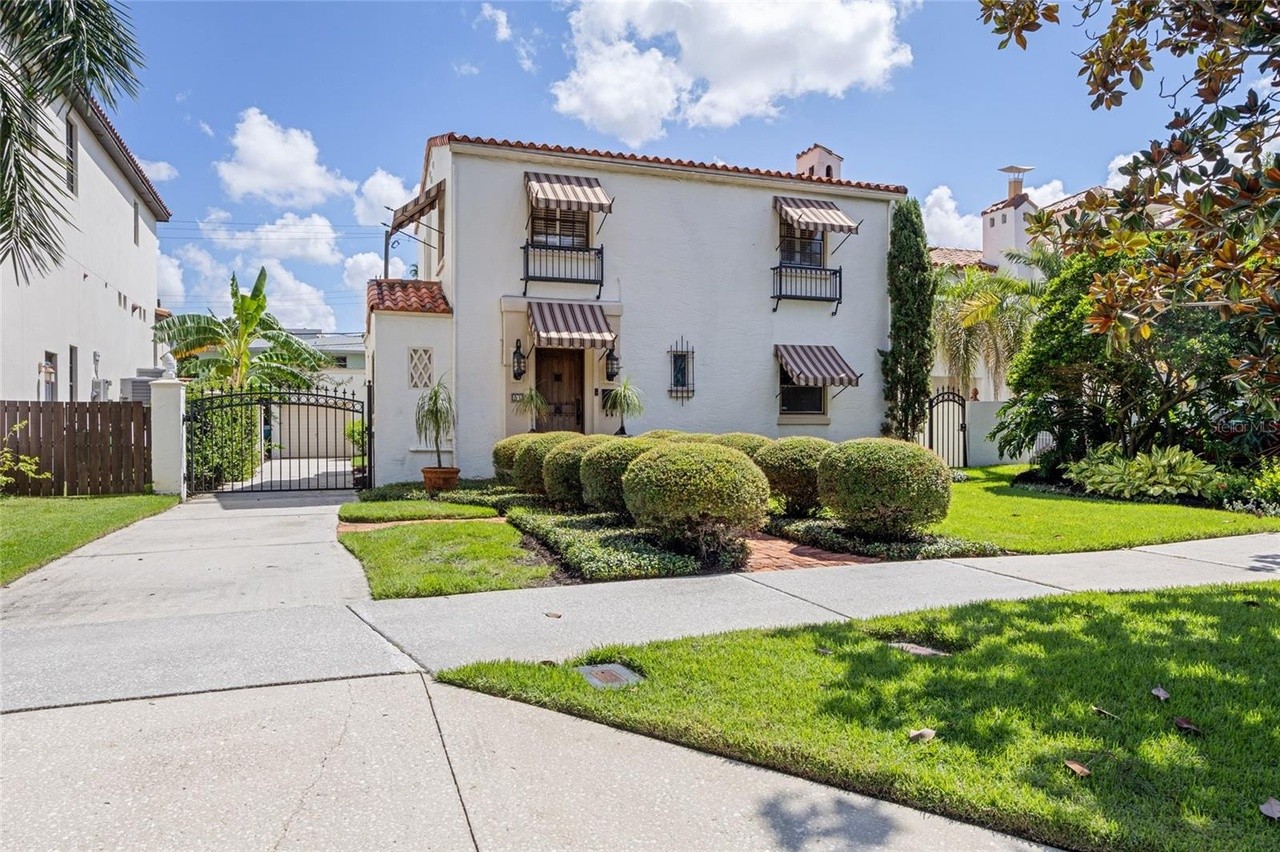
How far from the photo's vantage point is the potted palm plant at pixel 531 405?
607 inches

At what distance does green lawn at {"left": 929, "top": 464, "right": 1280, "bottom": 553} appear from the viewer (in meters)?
9.10

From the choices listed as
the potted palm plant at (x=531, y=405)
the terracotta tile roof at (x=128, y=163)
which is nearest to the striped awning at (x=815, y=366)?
the potted palm plant at (x=531, y=405)

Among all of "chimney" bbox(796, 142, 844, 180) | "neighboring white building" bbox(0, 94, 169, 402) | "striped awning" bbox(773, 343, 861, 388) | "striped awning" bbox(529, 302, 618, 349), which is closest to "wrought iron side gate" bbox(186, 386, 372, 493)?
"neighboring white building" bbox(0, 94, 169, 402)

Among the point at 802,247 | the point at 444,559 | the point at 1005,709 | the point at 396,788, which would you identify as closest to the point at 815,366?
the point at 802,247

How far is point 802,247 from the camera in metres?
18.3

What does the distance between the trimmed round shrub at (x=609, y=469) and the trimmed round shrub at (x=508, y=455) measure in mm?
3135

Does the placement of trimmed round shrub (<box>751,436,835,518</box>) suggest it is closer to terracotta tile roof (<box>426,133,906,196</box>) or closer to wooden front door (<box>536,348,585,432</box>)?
wooden front door (<box>536,348,585,432</box>)

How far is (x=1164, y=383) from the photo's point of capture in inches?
559

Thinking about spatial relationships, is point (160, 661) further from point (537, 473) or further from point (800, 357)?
point (800, 357)

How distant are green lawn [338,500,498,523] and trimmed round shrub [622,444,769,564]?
3.99 m

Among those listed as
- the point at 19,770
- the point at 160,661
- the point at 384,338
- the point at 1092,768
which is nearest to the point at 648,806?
the point at 1092,768

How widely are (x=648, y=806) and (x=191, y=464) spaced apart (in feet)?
47.0

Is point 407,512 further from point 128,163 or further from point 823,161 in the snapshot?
point 128,163

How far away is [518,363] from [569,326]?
4.27 feet
